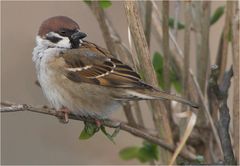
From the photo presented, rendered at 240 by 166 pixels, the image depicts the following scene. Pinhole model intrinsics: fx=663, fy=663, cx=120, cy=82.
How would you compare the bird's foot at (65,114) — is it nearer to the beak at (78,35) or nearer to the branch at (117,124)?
the branch at (117,124)

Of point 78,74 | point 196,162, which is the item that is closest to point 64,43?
Answer: point 78,74

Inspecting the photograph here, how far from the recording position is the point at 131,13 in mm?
2682

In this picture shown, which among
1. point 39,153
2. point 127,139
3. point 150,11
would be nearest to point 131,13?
point 150,11

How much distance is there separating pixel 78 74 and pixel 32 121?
1696 millimetres

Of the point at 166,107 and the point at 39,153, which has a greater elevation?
the point at 166,107

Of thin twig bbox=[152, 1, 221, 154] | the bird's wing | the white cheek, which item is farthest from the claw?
thin twig bbox=[152, 1, 221, 154]

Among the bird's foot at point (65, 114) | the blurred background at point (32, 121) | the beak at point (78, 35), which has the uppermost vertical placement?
the beak at point (78, 35)

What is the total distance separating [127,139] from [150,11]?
4.78 ft

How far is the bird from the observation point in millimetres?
2996

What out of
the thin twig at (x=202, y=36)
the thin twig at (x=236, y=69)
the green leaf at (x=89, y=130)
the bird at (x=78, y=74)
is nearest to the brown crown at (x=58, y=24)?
the bird at (x=78, y=74)

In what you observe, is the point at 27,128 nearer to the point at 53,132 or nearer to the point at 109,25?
the point at 53,132

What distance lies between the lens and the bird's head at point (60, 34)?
2984 mm

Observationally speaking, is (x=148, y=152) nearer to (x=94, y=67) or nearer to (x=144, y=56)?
(x=94, y=67)

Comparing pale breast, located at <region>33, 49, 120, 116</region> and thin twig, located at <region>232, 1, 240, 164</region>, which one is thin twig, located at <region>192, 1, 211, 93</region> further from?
pale breast, located at <region>33, 49, 120, 116</region>
